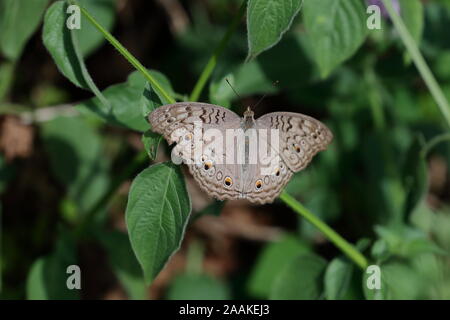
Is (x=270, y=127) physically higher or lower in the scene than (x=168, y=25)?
lower

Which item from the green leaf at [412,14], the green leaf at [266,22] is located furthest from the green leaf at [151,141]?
the green leaf at [412,14]

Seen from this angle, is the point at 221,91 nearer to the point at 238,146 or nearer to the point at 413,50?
the point at 238,146

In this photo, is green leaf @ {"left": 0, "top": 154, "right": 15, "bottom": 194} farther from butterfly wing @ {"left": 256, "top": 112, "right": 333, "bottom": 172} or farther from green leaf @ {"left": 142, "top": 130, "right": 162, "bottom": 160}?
butterfly wing @ {"left": 256, "top": 112, "right": 333, "bottom": 172}

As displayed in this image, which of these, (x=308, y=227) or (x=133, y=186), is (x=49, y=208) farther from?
(x=133, y=186)

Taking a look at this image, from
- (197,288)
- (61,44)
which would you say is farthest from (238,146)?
(197,288)

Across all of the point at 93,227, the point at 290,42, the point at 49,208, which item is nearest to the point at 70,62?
the point at 93,227
